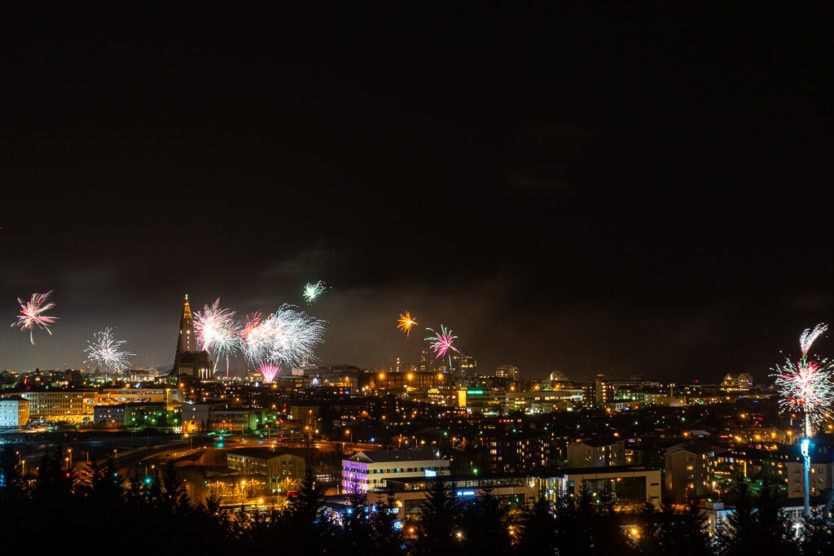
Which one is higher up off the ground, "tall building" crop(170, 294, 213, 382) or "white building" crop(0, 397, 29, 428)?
"tall building" crop(170, 294, 213, 382)

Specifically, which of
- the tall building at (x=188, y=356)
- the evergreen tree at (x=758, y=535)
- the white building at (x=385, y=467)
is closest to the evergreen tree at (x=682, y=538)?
the evergreen tree at (x=758, y=535)

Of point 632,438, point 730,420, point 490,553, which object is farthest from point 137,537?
point 730,420

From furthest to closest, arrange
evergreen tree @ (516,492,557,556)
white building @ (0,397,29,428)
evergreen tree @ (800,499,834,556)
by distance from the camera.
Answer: white building @ (0,397,29,428), evergreen tree @ (800,499,834,556), evergreen tree @ (516,492,557,556)

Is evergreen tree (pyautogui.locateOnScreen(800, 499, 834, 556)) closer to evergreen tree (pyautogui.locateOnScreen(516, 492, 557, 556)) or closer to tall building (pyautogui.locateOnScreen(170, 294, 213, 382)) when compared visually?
evergreen tree (pyautogui.locateOnScreen(516, 492, 557, 556))

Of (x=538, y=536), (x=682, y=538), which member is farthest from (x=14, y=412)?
(x=682, y=538)

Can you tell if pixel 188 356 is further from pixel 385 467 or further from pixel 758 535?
pixel 758 535

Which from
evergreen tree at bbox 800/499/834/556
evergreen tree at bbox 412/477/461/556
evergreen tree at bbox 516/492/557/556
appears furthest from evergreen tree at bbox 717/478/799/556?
evergreen tree at bbox 412/477/461/556

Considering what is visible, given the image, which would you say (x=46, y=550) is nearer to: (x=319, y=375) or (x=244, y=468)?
(x=244, y=468)

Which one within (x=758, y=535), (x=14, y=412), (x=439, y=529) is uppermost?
(x=14, y=412)
